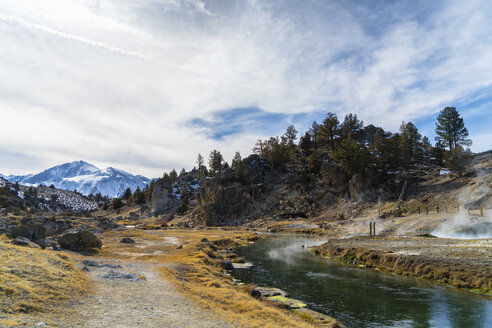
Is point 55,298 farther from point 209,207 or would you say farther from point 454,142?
point 454,142

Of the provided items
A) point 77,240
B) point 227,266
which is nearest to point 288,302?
point 227,266

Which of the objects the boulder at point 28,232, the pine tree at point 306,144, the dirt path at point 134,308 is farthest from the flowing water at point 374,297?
the pine tree at point 306,144

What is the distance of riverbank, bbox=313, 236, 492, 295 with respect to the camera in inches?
978

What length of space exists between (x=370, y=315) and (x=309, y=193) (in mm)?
103740

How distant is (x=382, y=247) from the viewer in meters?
41.7

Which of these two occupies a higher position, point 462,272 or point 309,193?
point 309,193

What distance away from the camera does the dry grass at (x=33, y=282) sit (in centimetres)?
1239

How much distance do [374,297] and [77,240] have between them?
3531cm

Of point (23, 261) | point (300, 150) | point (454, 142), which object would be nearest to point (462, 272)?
point (23, 261)

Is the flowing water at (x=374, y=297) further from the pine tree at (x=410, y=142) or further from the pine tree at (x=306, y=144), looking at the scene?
the pine tree at (x=306, y=144)

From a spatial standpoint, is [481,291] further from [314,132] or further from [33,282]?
[314,132]

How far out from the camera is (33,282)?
1512cm

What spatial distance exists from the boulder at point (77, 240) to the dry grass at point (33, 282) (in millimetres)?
15555

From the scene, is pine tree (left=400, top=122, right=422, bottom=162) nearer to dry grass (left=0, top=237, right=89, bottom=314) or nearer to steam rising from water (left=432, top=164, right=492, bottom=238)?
steam rising from water (left=432, top=164, right=492, bottom=238)
